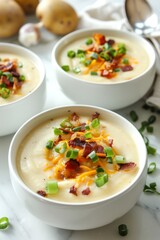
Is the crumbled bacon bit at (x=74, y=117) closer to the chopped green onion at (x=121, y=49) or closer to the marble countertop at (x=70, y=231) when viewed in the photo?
the marble countertop at (x=70, y=231)

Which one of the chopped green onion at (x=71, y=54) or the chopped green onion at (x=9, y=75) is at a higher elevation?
the chopped green onion at (x=9, y=75)

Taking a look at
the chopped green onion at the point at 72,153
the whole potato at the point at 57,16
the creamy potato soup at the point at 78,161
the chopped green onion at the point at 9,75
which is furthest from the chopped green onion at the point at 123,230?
the whole potato at the point at 57,16

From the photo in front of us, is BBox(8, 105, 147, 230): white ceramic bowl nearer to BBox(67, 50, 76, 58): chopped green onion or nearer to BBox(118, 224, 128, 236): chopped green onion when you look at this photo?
BBox(118, 224, 128, 236): chopped green onion


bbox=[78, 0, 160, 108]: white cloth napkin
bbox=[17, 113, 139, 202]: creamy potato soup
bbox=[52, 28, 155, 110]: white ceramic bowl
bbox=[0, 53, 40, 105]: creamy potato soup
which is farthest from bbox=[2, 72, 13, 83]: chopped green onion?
bbox=[78, 0, 160, 108]: white cloth napkin

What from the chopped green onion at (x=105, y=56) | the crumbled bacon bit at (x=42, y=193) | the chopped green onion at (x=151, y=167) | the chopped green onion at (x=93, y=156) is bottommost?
the chopped green onion at (x=151, y=167)

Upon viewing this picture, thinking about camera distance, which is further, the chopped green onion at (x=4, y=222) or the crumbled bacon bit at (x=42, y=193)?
the chopped green onion at (x=4, y=222)

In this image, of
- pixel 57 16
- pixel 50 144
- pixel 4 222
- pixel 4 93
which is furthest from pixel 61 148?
pixel 57 16
